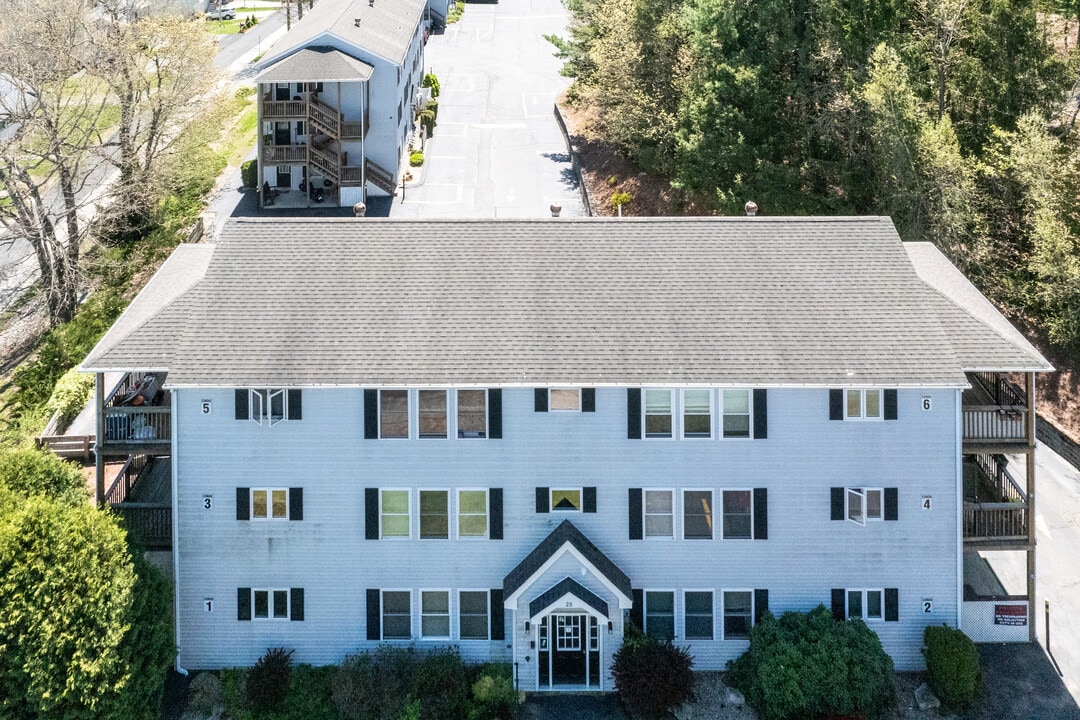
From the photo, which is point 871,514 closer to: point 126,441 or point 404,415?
point 404,415

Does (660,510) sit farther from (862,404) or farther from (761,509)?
(862,404)

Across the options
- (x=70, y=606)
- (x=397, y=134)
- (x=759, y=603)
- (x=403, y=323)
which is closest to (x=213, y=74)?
(x=397, y=134)

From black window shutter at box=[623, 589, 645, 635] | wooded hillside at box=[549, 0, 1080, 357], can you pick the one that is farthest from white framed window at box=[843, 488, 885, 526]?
wooded hillside at box=[549, 0, 1080, 357]

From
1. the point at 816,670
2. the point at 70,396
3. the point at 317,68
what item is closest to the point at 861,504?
the point at 816,670

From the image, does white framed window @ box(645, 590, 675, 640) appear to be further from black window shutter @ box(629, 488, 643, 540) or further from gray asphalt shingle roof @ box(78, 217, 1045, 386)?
gray asphalt shingle roof @ box(78, 217, 1045, 386)

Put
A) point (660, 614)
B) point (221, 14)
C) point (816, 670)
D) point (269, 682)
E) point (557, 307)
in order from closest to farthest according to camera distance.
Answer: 1. point (816, 670)
2. point (269, 682)
3. point (660, 614)
4. point (557, 307)
5. point (221, 14)

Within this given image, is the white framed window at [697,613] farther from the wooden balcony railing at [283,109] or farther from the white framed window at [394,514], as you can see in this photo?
the wooden balcony railing at [283,109]
